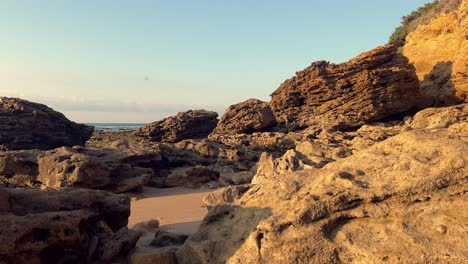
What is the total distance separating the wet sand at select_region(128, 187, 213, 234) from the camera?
7.66m

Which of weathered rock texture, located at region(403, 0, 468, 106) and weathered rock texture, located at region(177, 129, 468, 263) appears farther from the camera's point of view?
weathered rock texture, located at region(403, 0, 468, 106)

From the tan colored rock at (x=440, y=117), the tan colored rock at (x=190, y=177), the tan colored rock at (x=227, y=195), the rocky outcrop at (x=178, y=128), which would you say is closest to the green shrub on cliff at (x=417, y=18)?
the tan colored rock at (x=440, y=117)

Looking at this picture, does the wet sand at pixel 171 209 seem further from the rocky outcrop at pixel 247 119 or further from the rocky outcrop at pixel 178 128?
the rocky outcrop at pixel 178 128

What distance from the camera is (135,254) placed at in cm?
480

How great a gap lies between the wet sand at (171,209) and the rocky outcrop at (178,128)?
10526 millimetres

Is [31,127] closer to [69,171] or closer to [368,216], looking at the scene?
[69,171]

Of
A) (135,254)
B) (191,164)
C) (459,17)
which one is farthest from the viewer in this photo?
(459,17)

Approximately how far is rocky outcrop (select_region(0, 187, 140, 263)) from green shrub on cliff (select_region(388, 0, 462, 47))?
27.4 m

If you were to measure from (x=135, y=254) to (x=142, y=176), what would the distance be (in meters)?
8.07

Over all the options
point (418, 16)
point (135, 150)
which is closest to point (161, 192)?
point (135, 150)

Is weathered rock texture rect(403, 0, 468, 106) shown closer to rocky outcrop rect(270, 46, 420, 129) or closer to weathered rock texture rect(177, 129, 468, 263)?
rocky outcrop rect(270, 46, 420, 129)

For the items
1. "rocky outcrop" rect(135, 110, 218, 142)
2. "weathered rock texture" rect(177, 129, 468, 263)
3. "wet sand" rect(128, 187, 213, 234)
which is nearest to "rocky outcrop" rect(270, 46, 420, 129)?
"rocky outcrop" rect(135, 110, 218, 142)

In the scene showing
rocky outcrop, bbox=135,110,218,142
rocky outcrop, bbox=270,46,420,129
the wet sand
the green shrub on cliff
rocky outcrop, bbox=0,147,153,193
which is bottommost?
the wet sand

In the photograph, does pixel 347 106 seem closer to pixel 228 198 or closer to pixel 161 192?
pixel 161 192
